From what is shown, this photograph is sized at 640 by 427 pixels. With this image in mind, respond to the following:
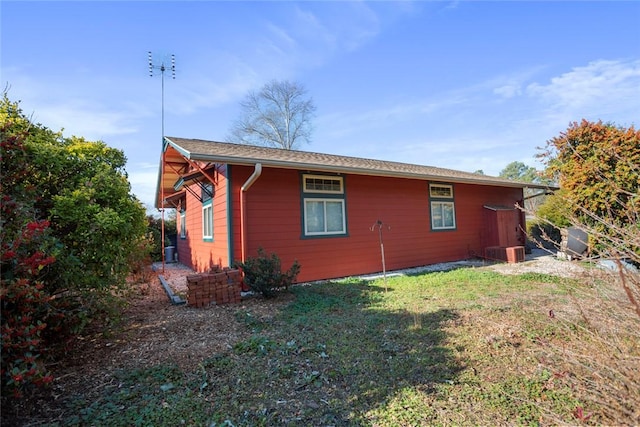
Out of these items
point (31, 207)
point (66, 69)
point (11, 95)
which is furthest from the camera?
point (66, 69)

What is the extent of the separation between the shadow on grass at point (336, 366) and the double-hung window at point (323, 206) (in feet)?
9.39

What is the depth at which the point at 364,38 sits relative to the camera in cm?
801

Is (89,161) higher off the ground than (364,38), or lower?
lower

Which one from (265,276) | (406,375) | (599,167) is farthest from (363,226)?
(599,167)

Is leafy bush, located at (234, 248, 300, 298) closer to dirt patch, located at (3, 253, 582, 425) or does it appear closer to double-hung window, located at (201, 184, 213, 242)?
dirt patch, located at (3, 253, 582, 425)

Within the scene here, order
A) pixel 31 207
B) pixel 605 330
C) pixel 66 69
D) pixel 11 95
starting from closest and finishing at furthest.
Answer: pixel 605 330 < pixel 31 207 < pixel 11 95 < pixel 66 69

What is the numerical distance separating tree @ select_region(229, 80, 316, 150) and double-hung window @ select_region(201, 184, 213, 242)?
46.4 ft

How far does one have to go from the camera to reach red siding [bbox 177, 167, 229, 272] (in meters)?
6.45

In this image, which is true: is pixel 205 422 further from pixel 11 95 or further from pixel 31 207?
pixel 11 95

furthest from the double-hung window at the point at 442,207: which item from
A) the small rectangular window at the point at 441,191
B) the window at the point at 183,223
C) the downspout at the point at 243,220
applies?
the window at the point at 183,223

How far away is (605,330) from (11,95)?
21.4 ft

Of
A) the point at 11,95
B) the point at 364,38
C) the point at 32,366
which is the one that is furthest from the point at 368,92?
the point at 32,366

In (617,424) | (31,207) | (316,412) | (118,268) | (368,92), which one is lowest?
(316,412)

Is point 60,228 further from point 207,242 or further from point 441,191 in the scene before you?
point 441,191
